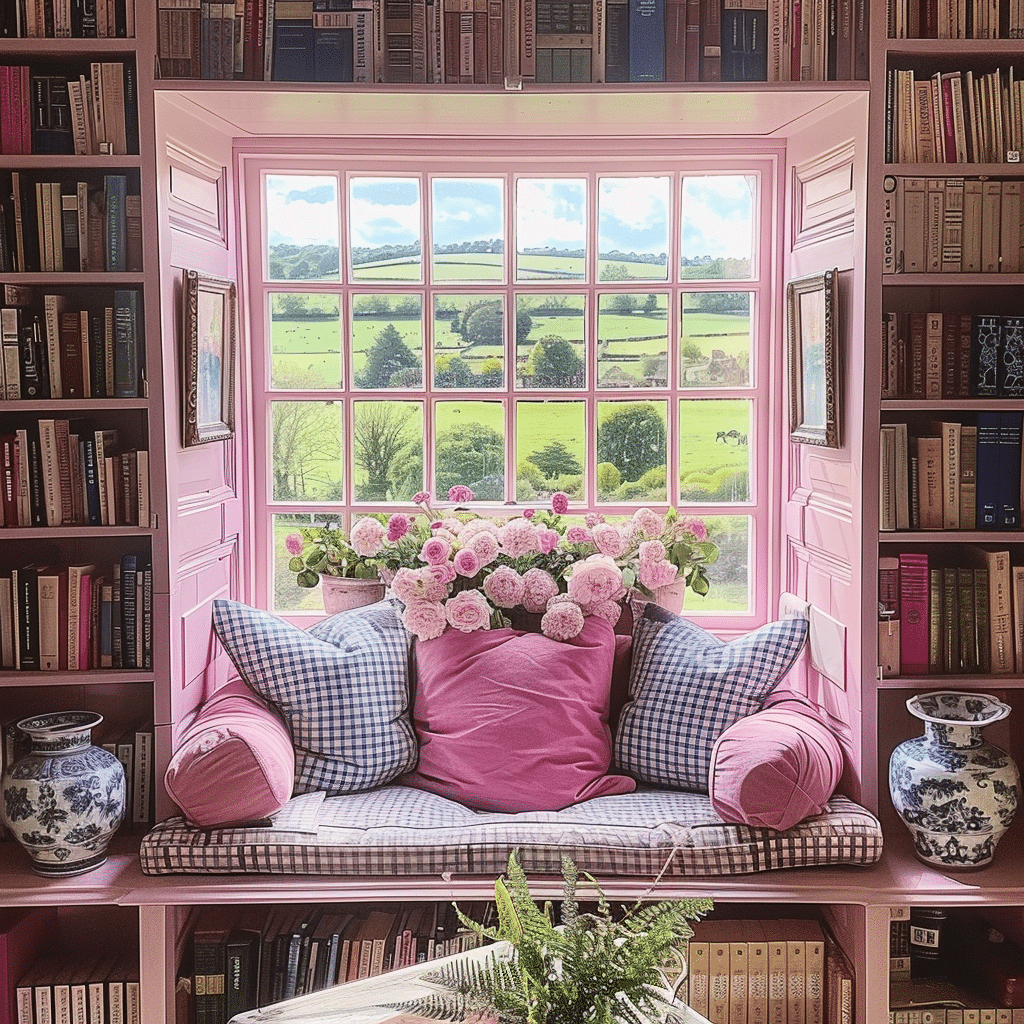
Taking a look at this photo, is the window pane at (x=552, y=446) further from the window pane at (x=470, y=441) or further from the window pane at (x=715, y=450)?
the window pane at (x=715, y=450)

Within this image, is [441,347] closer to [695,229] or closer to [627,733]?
[695,229]

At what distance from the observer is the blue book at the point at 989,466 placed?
114 inches

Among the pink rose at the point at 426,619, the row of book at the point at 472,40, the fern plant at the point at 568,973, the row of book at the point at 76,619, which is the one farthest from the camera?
the pink rose at the point at 426,619

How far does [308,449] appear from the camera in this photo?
3643mm

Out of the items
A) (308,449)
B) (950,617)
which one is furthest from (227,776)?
(950,617)

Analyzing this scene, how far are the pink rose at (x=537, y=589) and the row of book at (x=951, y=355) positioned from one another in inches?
39.8

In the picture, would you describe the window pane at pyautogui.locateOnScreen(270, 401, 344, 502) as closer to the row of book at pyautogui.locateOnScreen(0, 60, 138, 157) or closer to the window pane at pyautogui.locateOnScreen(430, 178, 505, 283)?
the window pane at pyautogui.locateOnScreen(430, 178, 505, 283)

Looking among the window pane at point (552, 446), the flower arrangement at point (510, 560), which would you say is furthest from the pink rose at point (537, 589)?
the window pane at point (552, 446)

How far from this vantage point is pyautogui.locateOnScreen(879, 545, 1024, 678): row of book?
2908 millimetres

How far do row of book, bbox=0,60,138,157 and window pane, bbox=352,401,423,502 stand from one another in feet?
3.61

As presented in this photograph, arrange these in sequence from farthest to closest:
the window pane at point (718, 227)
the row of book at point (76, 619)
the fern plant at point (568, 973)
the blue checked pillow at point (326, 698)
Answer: the window pane at point (718, 227) → the blue checked pillow at point (326, 698) → the row of book at point (76, 619) → the fern plant at point (568, 973)

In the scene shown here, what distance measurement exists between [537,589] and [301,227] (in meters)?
1.38

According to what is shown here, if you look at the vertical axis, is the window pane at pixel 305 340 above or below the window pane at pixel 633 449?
above

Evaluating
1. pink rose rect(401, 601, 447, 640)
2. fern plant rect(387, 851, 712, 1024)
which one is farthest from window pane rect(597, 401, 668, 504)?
fern plant rect(387, 851, 712, 1024)
